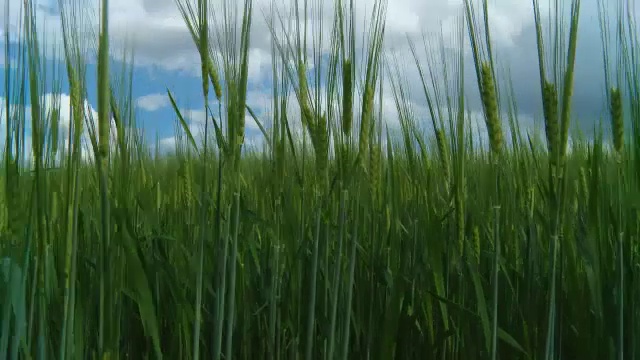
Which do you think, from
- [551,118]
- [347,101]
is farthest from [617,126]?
[347,101]

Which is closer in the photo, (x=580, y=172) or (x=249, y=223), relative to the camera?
(x=249, y=223)

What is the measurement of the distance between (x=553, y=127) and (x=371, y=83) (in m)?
0.25

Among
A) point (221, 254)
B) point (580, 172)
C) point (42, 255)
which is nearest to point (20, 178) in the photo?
point (42, 255)

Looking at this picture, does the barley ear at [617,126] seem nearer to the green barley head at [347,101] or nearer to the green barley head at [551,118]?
the green barley head at [551,118]

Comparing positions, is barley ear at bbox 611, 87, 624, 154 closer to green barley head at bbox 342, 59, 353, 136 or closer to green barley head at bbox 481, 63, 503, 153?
green barley head at bbox 481, 63, 503, 153

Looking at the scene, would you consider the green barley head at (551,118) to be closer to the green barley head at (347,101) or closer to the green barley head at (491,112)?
the green barley head at (491,112)

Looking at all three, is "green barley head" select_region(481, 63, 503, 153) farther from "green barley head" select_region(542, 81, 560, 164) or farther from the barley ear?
the barley ear

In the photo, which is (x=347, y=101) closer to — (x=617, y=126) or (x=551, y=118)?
(x=551, y=118)

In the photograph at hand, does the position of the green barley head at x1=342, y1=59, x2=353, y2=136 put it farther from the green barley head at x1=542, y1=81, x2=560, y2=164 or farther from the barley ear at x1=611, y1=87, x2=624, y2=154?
the barley ear at x1=611, y1=87, x2=624, y2=154

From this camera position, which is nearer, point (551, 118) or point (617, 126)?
point (551, 118)

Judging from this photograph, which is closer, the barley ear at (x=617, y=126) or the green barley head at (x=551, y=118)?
the green barley head at (x=551, y=118)

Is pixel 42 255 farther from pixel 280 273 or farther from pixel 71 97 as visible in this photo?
pixel 280 273

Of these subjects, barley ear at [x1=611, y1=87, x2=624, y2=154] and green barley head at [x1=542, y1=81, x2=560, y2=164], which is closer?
green barley head at [x1=542, y1=81, x2=560, y2=164]

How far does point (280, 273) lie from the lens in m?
1.16
